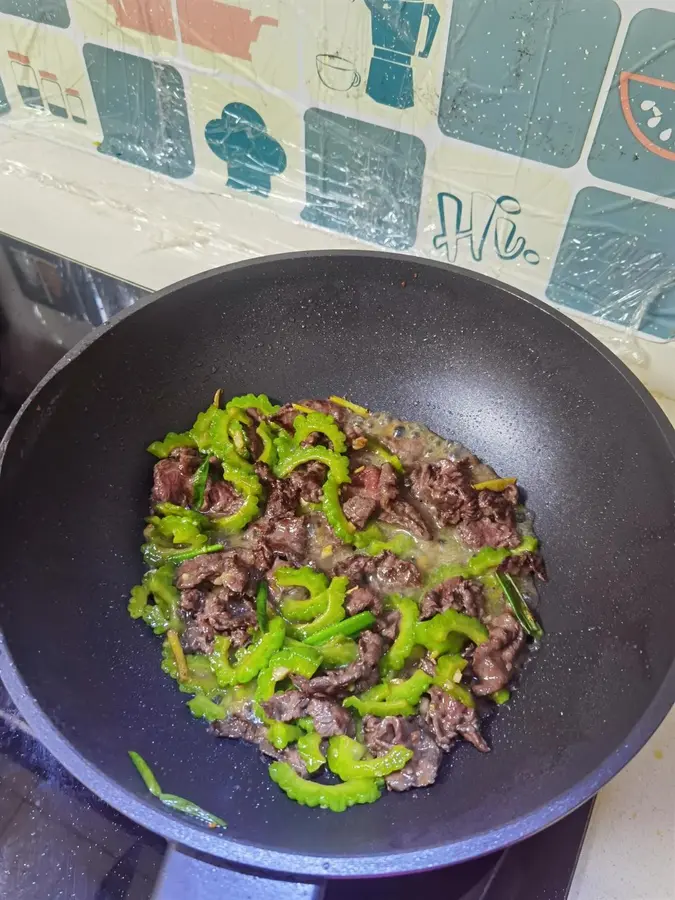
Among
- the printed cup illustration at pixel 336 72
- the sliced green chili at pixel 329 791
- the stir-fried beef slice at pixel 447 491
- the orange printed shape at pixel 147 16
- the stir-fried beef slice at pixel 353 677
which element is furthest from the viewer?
the orange printed shape at pixel 147 16

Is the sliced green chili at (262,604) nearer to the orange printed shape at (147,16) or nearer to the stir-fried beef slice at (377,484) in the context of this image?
the stir-fried beef slice at (377,484)

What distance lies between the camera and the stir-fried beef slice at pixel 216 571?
1.25 m

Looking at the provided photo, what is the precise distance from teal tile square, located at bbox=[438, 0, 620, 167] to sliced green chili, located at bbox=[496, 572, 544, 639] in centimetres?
86

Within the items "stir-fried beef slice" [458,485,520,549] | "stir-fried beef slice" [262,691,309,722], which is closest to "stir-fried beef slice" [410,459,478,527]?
"stir-fried beef slice" [458,485,520,549]

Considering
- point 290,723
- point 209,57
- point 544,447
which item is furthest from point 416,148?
point 290,723

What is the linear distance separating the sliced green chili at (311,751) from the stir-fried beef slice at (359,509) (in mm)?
416

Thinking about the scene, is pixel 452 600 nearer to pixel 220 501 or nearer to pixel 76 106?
pixel 220 501

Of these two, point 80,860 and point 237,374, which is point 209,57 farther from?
point 80,860

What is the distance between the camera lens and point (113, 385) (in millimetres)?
1325

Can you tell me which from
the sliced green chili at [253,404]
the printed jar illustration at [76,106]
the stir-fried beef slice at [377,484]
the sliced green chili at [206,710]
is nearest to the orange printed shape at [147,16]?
the printed jar illustration at [76,106]

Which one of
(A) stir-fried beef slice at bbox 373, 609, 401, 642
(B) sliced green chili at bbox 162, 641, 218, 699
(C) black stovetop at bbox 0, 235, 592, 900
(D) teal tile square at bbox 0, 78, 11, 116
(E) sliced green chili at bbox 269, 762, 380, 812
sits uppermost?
(D) teal tile square at bbox 0, 78, 11, 116

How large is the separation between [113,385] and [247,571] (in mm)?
453

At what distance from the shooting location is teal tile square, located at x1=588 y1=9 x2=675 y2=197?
1179mm

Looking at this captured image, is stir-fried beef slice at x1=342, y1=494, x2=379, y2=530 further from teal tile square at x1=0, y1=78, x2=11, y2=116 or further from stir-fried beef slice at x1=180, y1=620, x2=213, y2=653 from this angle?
teal tile square at x1=0, y1=78, x2=11, y2=116
